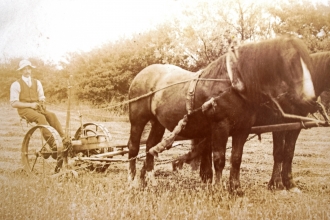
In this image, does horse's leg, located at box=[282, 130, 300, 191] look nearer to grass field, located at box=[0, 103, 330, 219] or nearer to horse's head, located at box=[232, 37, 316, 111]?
grass field, located at box=[0, 103, 330, 219]

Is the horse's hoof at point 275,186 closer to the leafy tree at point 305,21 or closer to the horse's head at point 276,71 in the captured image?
the horse's head at point 276,71

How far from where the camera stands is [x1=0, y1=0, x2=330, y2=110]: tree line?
3.22 meters

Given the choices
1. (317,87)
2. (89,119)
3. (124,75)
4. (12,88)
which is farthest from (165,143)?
(12,88)

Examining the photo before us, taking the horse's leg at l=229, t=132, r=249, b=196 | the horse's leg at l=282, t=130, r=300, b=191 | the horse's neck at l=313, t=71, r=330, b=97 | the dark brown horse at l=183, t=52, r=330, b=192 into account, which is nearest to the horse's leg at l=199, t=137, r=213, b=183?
the dark brown horse at l=183, t=52, r=330, b=192

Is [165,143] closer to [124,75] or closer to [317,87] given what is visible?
[124,75]

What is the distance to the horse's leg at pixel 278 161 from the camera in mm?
3469

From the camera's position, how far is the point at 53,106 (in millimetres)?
4086

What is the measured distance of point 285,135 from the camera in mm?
3609

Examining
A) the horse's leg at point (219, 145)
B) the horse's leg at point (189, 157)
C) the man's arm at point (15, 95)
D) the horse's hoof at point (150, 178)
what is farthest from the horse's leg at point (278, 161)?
the man's arm at point (15, 95)

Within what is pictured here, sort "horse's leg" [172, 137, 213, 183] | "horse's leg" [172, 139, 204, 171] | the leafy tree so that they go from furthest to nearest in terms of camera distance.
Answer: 1. "horse's leg" [172, 137, 213, 183]
2. "horse's leg" [172, 139, 204, 171]
3. the leafy tree

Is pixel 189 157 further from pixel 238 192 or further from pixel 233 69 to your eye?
pixel 233 69

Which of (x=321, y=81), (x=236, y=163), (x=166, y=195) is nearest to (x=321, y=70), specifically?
(x=321, y=81)

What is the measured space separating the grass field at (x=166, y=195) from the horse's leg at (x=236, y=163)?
0.11 meters

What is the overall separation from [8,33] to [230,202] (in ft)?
9.90
